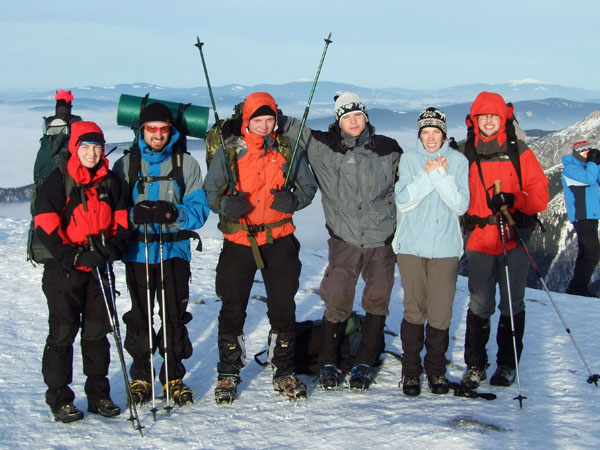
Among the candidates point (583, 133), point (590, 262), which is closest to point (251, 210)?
point (590, 262)

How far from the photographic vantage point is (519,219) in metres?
5.64

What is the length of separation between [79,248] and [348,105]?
2667 mm

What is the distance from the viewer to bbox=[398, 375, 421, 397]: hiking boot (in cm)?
560

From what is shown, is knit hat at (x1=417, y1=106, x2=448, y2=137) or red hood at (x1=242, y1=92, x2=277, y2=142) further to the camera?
knit hat at (x1=417, y1=106, x2=448, y2=137)

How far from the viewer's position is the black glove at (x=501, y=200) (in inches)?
212

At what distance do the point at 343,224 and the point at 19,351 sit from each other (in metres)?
4.28

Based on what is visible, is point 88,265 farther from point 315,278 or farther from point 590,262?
point 590,262

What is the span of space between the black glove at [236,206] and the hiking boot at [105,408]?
191 centimetres

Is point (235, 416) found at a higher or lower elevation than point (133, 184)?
lower

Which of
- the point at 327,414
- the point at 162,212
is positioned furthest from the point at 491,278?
the point at 162,212

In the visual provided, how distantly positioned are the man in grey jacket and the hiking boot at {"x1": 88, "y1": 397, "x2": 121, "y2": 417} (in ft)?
6.29

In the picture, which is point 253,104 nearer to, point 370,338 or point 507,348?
point 370,338

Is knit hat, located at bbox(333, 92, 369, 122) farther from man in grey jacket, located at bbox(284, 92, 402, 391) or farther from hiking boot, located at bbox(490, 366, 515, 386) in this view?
hiking boot, located at bbox(490, 366, 515, 386)

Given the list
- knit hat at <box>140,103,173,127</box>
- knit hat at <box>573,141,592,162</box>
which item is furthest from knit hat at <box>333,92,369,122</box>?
knit hat at <box>573,141,592,162</box>
